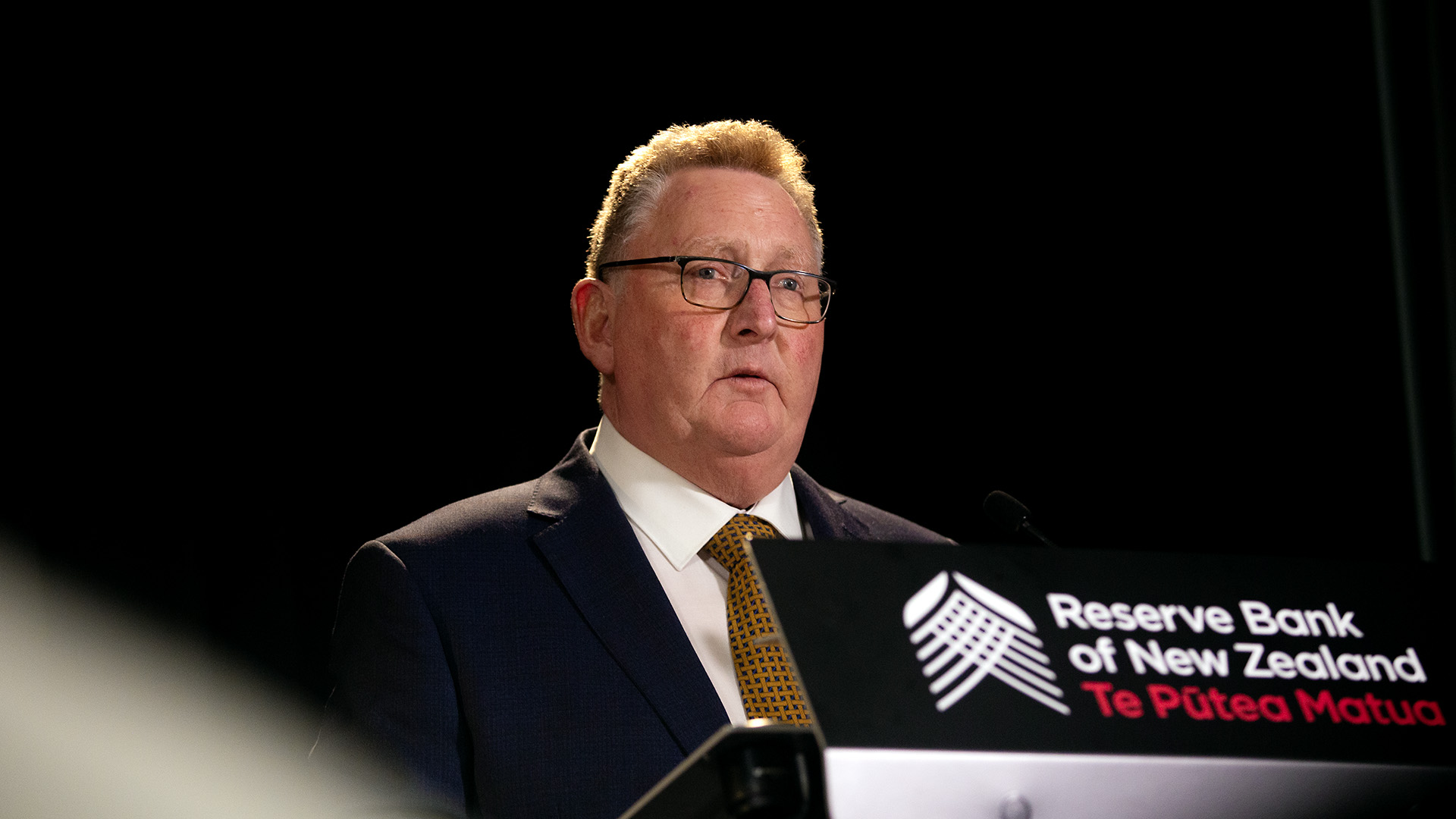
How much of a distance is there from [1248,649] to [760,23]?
2.64 meters

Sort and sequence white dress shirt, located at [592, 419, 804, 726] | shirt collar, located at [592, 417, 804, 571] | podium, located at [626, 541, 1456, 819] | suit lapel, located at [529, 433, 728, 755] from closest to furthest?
podium, located at [626, 541, 1456, 819] → suit lapel, located at [529, 433, 728, 755] → white dress shirt, located at [592, 419, 804, 726] → shirt collar, located at [592, 417, 804, 571]

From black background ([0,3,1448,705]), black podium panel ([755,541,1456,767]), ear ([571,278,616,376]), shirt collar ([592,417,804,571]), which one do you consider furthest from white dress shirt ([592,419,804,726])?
black background ([0,3,1448,705])

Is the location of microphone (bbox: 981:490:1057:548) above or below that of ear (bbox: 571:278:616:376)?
below

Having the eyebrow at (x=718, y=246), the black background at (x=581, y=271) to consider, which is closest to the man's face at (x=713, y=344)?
the eyebrow at (x=718, y=246)

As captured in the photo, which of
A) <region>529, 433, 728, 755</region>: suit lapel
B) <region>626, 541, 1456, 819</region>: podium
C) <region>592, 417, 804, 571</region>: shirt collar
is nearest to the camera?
<region>626, 541, 1456, 819</region>: podium

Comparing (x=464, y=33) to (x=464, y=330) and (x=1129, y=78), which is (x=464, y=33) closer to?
(x=464, y=330)

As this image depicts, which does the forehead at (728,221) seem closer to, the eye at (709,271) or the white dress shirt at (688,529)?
the eye at (709,271)

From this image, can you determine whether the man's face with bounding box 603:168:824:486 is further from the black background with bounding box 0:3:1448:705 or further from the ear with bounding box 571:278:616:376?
the black background with bounding box 0:3:1448:705

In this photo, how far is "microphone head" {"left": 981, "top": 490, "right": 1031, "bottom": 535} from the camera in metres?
1.56

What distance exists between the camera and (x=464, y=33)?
3.04 metres

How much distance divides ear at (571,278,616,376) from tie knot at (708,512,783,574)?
1.31 feet

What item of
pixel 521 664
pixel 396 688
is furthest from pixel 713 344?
pixel 396 688

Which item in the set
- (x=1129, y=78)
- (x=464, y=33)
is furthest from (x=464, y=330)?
(x=1129, y=78)

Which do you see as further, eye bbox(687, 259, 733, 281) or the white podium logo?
eye bbox(687, 259, 733, 281)
